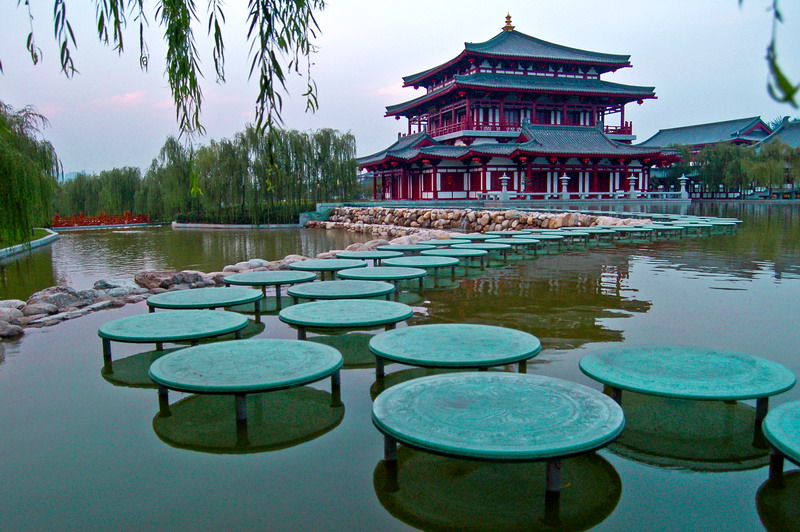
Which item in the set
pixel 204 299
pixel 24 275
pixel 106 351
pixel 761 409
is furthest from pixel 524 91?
pixel 761 409

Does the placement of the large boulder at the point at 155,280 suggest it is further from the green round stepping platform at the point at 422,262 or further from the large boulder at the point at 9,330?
the green round stepping platform at the point at 422,262

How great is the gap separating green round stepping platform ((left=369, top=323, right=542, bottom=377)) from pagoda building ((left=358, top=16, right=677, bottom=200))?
22814 millimetres

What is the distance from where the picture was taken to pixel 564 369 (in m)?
4.63

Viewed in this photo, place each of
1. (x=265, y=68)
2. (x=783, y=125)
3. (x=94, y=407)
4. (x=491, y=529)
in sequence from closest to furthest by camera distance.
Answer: (x=491, y=529), (x=265, y=68), (x=94, y=407), (x=783, y=125)

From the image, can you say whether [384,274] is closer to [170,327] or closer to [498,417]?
[170,327]

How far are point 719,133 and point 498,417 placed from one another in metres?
47.6

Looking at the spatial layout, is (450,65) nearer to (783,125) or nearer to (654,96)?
(654,96)

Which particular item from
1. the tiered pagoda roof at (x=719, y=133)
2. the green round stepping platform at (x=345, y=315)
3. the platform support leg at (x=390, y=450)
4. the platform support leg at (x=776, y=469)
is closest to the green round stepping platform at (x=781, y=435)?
the platform support leg at (x=776, y=469)

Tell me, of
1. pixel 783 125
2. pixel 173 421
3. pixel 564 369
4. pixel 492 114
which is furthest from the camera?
pixel 783 125

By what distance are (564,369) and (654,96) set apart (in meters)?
32.4

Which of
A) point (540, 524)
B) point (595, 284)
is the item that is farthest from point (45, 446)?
point (595, 284)

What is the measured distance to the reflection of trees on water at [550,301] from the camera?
232 inches

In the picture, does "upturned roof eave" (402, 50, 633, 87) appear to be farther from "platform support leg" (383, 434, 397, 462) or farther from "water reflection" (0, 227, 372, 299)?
"platform support leg" (383, 434, 397, 462)

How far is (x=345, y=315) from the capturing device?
5180 millimetres
